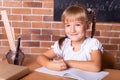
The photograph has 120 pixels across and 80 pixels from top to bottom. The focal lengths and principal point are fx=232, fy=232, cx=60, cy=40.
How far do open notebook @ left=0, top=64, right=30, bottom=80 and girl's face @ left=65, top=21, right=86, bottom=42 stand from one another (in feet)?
1.31

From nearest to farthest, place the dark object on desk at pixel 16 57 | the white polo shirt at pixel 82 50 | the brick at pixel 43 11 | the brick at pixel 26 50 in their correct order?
the dark object on desk at pixel 16 57 < the white polo shirt at pixel 82 50 < the brick at pixel 43 11 < the brick at pixel 26 50

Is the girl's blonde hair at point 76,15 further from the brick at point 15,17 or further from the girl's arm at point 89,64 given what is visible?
the brick at point 15,17

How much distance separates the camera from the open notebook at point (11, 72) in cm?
110

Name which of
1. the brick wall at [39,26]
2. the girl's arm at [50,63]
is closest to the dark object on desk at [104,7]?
→ the brick wall at [39,26]

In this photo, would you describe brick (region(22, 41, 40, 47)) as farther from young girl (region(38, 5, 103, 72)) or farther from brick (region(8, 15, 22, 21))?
young girl (region(38, 5, 103, 72))

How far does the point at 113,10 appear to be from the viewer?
7.41ft

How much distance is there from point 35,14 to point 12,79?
134cm

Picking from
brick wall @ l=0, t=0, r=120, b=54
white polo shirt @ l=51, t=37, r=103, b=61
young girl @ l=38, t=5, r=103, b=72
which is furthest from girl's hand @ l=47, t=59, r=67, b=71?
brick wall @ l=0, t=0, r=120, b=54

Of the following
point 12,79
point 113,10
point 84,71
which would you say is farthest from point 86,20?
point 113,10

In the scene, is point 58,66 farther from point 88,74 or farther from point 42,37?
point 42,37

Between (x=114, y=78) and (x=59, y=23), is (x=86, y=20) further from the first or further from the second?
(x=59, y=23)

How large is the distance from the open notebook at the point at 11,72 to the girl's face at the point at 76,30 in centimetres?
40

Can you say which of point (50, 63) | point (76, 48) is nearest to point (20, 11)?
point (76, 48)

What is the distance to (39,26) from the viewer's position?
7.86 ft
